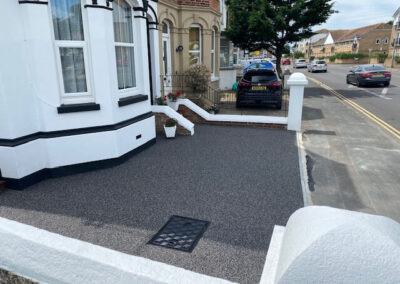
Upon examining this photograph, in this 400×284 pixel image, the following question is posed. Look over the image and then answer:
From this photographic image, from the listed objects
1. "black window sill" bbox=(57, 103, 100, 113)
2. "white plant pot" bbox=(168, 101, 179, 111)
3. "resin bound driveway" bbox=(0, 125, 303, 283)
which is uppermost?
"black window sill" bbox=(57, 103, 100, 113)

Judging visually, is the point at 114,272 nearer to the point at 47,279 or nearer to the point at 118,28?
the point at 47,279

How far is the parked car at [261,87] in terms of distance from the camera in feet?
39.7

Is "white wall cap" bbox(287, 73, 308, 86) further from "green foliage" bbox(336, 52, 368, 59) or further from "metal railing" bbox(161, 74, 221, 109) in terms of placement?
"green foliage" bbox(336, 52, 368, 59)

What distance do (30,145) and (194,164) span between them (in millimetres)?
3186

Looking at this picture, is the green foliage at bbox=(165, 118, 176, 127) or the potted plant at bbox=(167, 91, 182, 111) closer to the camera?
the green foliage at bbox=(165, 118, 176, 127)

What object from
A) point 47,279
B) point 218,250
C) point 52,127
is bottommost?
point 218,250

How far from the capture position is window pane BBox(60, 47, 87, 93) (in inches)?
221

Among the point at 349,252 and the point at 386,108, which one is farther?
the point at 386,108

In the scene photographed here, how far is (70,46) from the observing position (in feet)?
18.3

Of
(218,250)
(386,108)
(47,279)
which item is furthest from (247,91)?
(47,279)

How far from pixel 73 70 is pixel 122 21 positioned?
5.75ft

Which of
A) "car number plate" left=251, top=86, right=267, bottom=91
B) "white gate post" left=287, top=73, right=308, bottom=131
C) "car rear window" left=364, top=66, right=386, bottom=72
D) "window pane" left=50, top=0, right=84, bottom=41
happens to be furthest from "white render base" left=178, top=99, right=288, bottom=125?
"car rear window" left=364, top=66, right=386, bottom=72

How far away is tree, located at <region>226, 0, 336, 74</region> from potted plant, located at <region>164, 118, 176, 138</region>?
37.9ft

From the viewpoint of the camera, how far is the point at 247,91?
12258 mm
